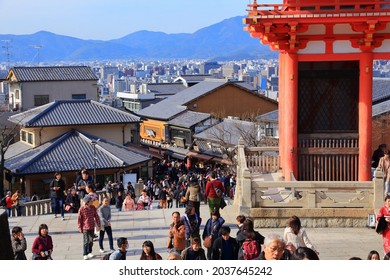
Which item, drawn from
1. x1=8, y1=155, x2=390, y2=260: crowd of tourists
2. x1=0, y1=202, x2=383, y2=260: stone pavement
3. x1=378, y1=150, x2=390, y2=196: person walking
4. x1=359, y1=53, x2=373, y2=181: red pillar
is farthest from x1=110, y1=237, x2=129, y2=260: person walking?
x1=359, y1=53, x2=373, y2=181: red pillar

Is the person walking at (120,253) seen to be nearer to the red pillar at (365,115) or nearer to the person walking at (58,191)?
the person walking at (58,191)

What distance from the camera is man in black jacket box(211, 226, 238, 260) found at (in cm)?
893

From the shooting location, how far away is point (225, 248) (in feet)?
29.5

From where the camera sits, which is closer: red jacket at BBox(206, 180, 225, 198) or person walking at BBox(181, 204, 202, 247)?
person walking at BBox(181, 204, 202, 247)

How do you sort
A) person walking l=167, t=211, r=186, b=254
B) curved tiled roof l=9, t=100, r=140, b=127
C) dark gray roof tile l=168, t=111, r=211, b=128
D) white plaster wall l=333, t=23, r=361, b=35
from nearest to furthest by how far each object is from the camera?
person walking l=167, t=211, r=186, b=254 → white plaster wall l=333, t=23, r=361, b=35 → curved tiled roof l=9, t=100, r=140, b=127 → dark gray roof tile l=168, t=111, r=211, b=128

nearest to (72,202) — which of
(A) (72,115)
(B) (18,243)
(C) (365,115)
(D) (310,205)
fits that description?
(D) (310,205)

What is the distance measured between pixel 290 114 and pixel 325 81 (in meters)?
1.15

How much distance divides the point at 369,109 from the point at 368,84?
1.91ft

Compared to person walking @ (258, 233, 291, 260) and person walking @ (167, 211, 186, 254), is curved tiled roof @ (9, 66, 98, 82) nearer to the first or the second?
person walking @ (167, 211, 186, 254)

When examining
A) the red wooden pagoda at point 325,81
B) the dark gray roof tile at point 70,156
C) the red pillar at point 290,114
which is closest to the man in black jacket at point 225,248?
the red wooden pagoda at point 325,81

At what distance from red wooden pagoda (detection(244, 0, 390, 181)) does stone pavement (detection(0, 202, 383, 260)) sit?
2062mm

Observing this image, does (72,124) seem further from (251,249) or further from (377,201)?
(251,249)

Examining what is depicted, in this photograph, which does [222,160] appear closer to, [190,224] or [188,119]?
[188,119]
